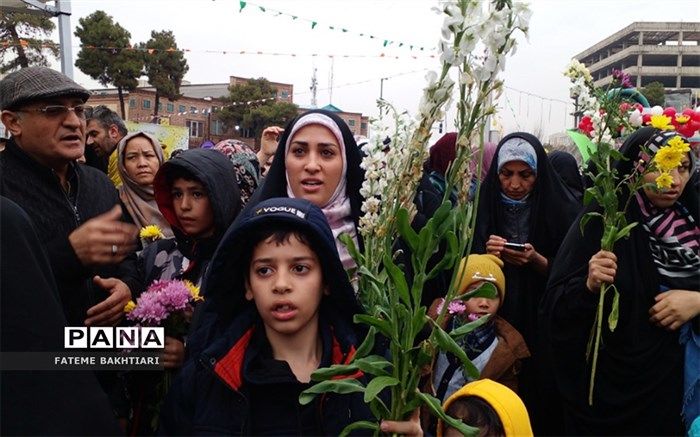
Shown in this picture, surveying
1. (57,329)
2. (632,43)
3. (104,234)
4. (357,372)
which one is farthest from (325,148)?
(632,43)

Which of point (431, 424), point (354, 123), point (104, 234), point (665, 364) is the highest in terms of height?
point (354, 123)

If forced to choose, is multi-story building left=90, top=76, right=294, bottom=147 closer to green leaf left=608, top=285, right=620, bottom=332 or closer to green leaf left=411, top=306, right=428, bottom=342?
green leaf left=608, top=285, right=620, bottom=332

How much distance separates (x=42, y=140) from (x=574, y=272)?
2.39 metres

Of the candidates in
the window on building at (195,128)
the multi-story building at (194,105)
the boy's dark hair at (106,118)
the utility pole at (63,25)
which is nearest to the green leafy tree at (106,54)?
the multi-story building at (194,105)

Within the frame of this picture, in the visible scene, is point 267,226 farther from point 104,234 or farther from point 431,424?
point 431,424

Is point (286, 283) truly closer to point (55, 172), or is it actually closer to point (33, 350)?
point (33, 350)

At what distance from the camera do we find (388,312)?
1.30 meters

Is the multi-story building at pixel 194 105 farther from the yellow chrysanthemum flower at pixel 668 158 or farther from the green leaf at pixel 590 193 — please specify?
the yellow chrysanthemum flower at pixel 668 158

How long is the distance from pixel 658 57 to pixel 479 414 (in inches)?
2572

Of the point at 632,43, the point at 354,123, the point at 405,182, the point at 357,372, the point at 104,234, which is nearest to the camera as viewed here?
the point at 405,182

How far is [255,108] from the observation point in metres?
37.7

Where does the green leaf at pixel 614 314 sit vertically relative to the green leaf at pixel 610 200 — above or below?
below

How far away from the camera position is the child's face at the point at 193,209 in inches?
102

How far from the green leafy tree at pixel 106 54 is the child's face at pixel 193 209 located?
76.6ft
